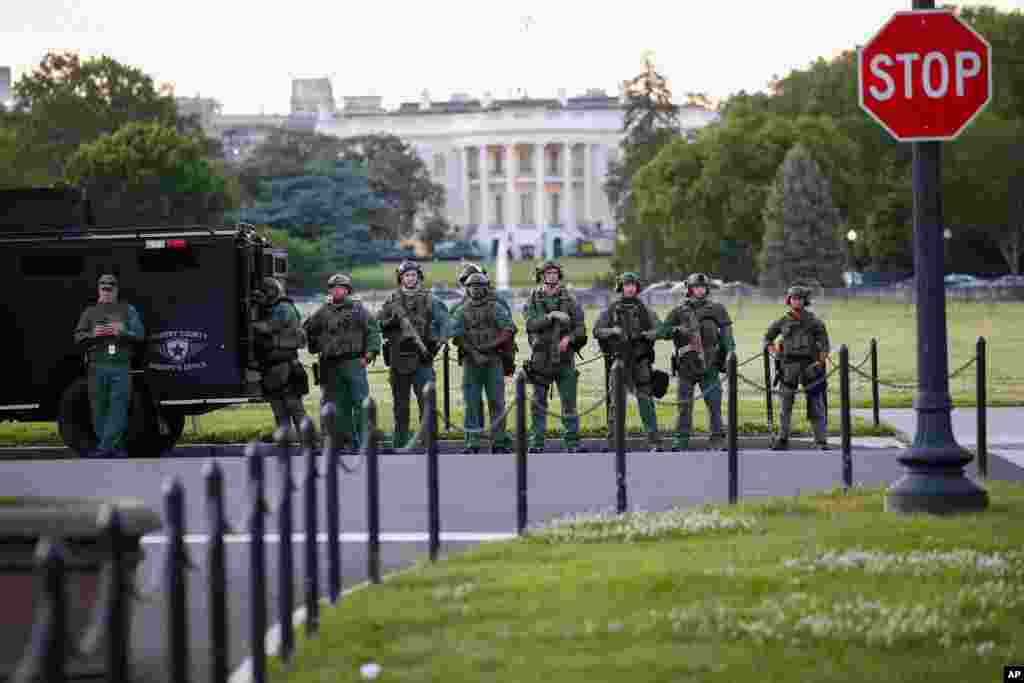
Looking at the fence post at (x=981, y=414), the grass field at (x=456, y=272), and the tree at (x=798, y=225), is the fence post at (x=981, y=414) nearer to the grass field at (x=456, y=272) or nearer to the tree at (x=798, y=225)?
the tree at (x=798, y=225)

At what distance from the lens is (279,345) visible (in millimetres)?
22953

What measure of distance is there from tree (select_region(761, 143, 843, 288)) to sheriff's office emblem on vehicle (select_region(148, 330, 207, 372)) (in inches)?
2964

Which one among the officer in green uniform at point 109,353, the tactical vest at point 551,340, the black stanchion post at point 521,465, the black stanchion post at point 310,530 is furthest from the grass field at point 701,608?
the tactical vest at point 551,340

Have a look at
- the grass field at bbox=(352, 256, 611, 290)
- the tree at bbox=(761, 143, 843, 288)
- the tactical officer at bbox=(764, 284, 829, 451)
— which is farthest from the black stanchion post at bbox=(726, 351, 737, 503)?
the grass field at bbox=(352, 256, 611, 290)

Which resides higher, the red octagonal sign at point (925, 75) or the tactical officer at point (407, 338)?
the red octagonal sign at point (925, 75)

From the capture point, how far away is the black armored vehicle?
74.4ft

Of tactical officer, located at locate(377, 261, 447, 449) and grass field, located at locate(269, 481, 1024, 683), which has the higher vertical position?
tactical officer, located at locate(377, 261, 447, 449)

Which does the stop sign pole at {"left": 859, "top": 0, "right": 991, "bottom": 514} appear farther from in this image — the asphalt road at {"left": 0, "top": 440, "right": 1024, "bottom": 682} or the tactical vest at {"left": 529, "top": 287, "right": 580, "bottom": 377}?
the tactical vest at {"left": 529, "top": 287, "right": 580, "bottom": 377}

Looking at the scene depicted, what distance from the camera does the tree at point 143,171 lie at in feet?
329

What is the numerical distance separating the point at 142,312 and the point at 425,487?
5918mm

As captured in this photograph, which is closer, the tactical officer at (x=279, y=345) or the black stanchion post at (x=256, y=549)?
the black stanchion post at (x=256, y=549)

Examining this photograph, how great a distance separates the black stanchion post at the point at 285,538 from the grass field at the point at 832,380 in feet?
35.8

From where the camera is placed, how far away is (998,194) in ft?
346

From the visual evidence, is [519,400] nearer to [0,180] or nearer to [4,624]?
[4,624]
